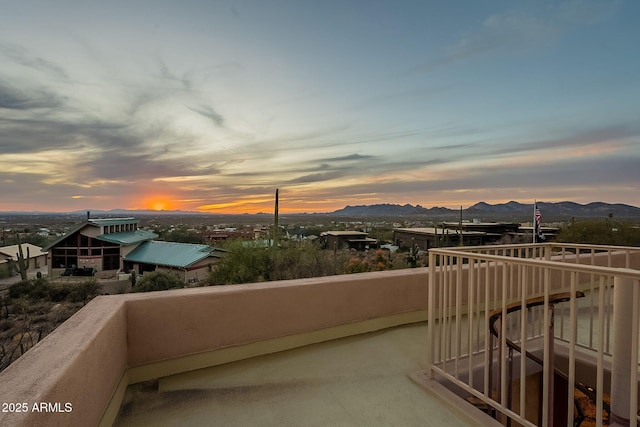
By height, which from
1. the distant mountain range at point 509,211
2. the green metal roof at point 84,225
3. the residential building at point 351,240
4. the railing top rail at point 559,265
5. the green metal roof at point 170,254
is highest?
the distant mountain range at point 509,211

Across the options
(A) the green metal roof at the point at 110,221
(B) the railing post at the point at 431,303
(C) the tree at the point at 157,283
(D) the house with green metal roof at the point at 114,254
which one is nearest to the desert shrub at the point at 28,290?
(C) the tree at the point at 157,283

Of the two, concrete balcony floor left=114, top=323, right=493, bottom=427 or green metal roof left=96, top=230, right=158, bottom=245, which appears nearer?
concrete balcony floor left=114, top=323, right=493, bottom=427

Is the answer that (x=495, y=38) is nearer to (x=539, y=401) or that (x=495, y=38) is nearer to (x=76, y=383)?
(x=539, y=401)

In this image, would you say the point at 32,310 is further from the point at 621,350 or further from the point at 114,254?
the point at 621,350

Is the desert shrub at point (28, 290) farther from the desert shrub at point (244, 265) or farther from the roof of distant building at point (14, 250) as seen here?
the desert shrub at point (244, 265)

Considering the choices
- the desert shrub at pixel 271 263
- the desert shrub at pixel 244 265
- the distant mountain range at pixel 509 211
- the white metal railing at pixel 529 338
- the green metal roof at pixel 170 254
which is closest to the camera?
the white metal railing at pixel 529 338

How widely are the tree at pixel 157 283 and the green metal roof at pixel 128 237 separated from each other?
11.0 ft

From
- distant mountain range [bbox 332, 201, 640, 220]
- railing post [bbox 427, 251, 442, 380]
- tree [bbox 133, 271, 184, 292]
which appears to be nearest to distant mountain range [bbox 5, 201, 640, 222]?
distant mountain range [bbox 332, 201, 640, 220]

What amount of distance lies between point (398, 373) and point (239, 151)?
10887 mm

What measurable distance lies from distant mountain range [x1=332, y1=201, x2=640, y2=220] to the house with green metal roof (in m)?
11.3

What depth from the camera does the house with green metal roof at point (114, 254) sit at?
12.1 metres

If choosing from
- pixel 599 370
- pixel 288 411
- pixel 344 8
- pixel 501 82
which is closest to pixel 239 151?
pixel 344 8

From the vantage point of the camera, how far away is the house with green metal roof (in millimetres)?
12086

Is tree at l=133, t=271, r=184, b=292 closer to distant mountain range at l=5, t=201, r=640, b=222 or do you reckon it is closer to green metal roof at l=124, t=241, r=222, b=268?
green metal roof at l=124, t=241, r=222, b=268
